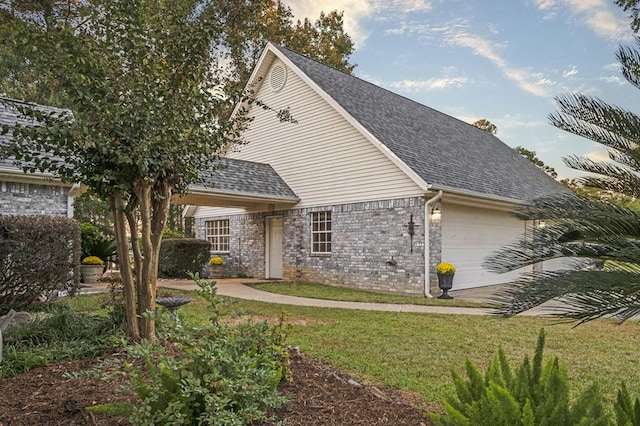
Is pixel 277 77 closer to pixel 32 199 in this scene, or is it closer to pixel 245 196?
pixel 245 196

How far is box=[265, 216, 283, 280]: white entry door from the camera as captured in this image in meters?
14.6

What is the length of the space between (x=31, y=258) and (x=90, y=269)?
4606 mm


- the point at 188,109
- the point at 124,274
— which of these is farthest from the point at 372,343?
the point at 188,109

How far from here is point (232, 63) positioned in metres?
18.0

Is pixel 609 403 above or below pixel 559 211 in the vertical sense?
below

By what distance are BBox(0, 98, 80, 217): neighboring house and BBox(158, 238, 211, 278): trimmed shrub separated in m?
5.15

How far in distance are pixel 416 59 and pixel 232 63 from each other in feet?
28.2

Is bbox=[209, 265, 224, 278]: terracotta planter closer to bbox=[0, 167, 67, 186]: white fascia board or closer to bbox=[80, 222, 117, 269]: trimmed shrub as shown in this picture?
bbox=[80, 222, 117, 269]: trimmed shrub

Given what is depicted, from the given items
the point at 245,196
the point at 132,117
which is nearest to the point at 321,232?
the point at 245,196

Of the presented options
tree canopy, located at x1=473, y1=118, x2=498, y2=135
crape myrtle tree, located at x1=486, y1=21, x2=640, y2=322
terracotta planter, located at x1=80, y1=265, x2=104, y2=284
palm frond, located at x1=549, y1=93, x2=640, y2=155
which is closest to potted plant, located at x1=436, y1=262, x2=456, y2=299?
crape myrtle tree, located at x1=486, y1=21, x2=640, y2=322

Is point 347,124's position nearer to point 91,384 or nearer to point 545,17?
point 545,17

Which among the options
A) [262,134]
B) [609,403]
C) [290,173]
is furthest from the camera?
[262,134]

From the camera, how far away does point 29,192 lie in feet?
28.9

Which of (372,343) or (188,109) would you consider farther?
(372,343)
